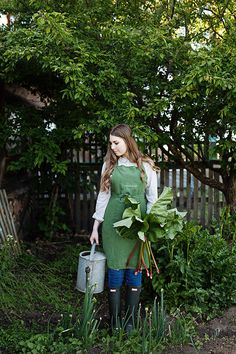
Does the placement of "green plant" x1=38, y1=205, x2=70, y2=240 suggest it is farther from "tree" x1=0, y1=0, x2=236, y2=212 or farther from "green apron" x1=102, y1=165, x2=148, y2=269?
"green apron" x1=102, y1=165, x2=148, y2=269

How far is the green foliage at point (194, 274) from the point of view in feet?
12.0

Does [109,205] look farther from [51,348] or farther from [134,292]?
[51,348]

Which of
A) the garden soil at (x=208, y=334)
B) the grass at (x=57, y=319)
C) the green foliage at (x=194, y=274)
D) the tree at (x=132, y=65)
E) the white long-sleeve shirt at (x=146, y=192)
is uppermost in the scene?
the tree at (x=132, y=65)

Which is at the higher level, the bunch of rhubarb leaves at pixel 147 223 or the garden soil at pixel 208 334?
the bunch of rhubarb leaves at pixel 147 223

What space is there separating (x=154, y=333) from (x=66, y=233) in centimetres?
364

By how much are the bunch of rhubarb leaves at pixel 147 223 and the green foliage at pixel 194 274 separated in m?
0.53

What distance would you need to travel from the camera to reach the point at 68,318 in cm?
320

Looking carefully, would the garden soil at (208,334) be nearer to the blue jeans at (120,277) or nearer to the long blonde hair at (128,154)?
the blue jeans at (120,277)

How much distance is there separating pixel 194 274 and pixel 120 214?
0.94 m

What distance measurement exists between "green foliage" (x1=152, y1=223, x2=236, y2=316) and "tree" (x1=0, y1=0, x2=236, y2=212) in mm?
1049

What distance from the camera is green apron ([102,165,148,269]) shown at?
3.21 metres

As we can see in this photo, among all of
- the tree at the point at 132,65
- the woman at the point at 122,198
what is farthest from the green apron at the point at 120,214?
the tree at the point at 132,65

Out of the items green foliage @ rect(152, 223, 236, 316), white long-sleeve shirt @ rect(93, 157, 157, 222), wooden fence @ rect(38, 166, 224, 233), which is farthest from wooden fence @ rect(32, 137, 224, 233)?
white long-sleeve shirt @ rect(93, 157, 157, 222)

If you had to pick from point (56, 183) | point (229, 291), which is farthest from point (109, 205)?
point (56, 183)
